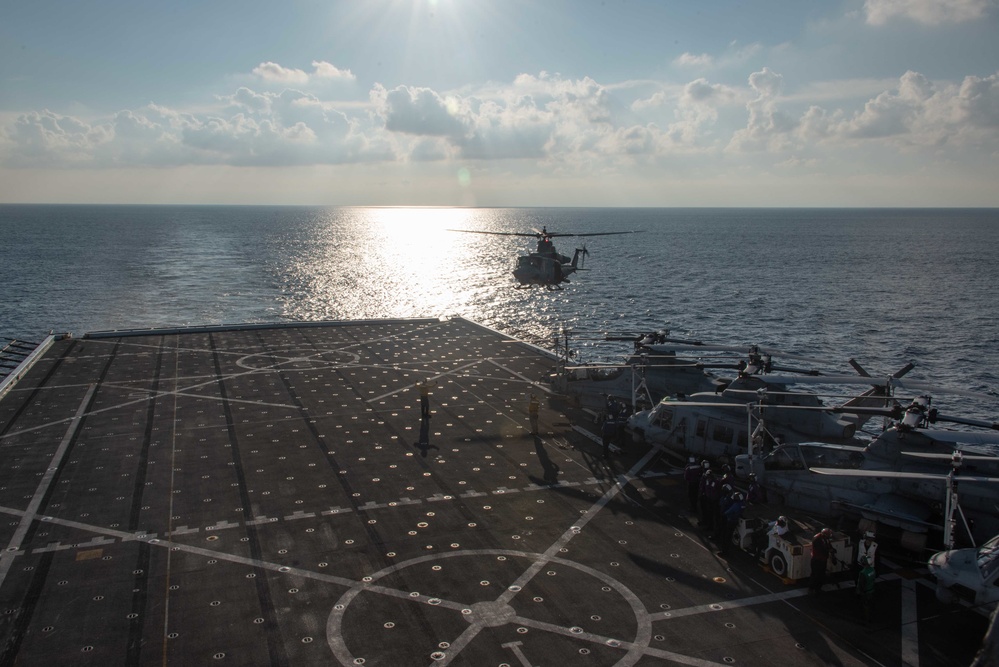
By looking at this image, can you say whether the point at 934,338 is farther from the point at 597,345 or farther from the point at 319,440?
the point at 319,440

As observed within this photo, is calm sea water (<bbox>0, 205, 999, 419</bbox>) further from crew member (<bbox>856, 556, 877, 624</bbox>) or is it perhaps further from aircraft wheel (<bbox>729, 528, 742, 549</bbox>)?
crew member (<bbox>856, 556, 877, 624</bbox>)

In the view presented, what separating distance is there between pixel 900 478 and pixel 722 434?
26.8ft

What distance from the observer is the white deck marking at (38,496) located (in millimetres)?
21891

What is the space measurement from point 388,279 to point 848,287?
8392cm

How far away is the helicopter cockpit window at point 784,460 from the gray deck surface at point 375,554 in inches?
139

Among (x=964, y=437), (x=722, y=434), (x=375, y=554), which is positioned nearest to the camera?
(x=964, y=437)

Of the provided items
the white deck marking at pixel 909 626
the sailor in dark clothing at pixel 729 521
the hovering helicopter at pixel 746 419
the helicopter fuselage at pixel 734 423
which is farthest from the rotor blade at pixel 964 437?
the sailor in dark clothing at pixel 729 521

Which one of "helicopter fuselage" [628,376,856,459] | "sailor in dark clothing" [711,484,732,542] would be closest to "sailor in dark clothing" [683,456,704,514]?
"sailor in dark clothing" [711,484,732,542]

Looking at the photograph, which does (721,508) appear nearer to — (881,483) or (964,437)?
(881,483)

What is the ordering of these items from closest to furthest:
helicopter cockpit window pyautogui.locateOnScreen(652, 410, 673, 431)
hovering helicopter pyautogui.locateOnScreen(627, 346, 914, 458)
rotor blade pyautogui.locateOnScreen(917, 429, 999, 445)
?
rotor blade pyautogui.locateOnScreen(917, 429, 999, 445), hovering helicopter pyautogui.locateOnScreen(627, 346, 914, 458), helicopter cockpit window pyautogui.locateOnScreen(652, 410, 673, 431)

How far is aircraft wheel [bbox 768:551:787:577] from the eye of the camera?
21.0m

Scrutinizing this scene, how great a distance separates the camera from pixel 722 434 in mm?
29031

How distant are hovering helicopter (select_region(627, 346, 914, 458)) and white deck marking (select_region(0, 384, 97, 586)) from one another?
2303cm

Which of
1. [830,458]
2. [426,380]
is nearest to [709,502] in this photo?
[830,458]
